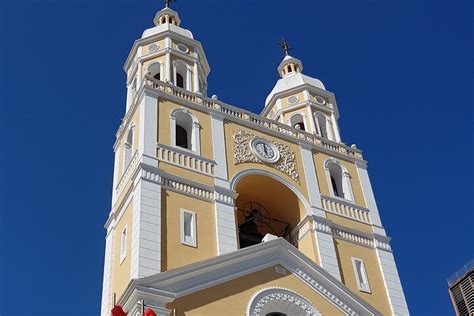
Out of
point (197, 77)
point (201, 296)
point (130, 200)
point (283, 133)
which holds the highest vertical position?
point (197, 77)

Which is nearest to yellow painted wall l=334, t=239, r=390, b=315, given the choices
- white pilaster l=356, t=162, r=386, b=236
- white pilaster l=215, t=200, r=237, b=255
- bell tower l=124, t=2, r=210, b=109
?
white pilaster l=356, t=162, r=386, b=236

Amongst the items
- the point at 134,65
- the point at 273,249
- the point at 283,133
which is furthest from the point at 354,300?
the point at 134,65

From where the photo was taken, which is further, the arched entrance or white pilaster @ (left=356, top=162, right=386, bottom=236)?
white pilaster @ (left=356, top=162, right=386, bottom=236)

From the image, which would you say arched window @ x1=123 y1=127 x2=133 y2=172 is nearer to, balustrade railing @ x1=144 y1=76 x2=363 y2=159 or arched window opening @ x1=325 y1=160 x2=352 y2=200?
balustrade railing @ x1=144 y1=76 x2=363 y2=159

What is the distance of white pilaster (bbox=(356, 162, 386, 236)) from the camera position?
27.8m

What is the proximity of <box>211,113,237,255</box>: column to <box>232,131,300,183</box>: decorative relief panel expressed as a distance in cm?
62

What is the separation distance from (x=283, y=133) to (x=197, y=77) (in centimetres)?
462

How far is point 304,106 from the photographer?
33.1m

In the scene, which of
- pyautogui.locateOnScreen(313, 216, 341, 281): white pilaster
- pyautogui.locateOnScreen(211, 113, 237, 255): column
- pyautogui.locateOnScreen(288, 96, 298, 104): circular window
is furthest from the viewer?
pyautogui.locateOnScreen(288, 96, 298, 104): circular window

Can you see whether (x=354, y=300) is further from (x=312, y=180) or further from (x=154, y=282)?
(x=154, y=282)

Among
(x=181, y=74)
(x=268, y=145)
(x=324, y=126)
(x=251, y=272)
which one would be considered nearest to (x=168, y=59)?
(x=181, y=74)

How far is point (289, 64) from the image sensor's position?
3659 centimetres

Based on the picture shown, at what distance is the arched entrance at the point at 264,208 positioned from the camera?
87.4ft

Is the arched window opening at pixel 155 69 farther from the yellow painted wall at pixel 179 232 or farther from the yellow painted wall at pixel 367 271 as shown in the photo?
the yellow painted wall at pixel 367 271
